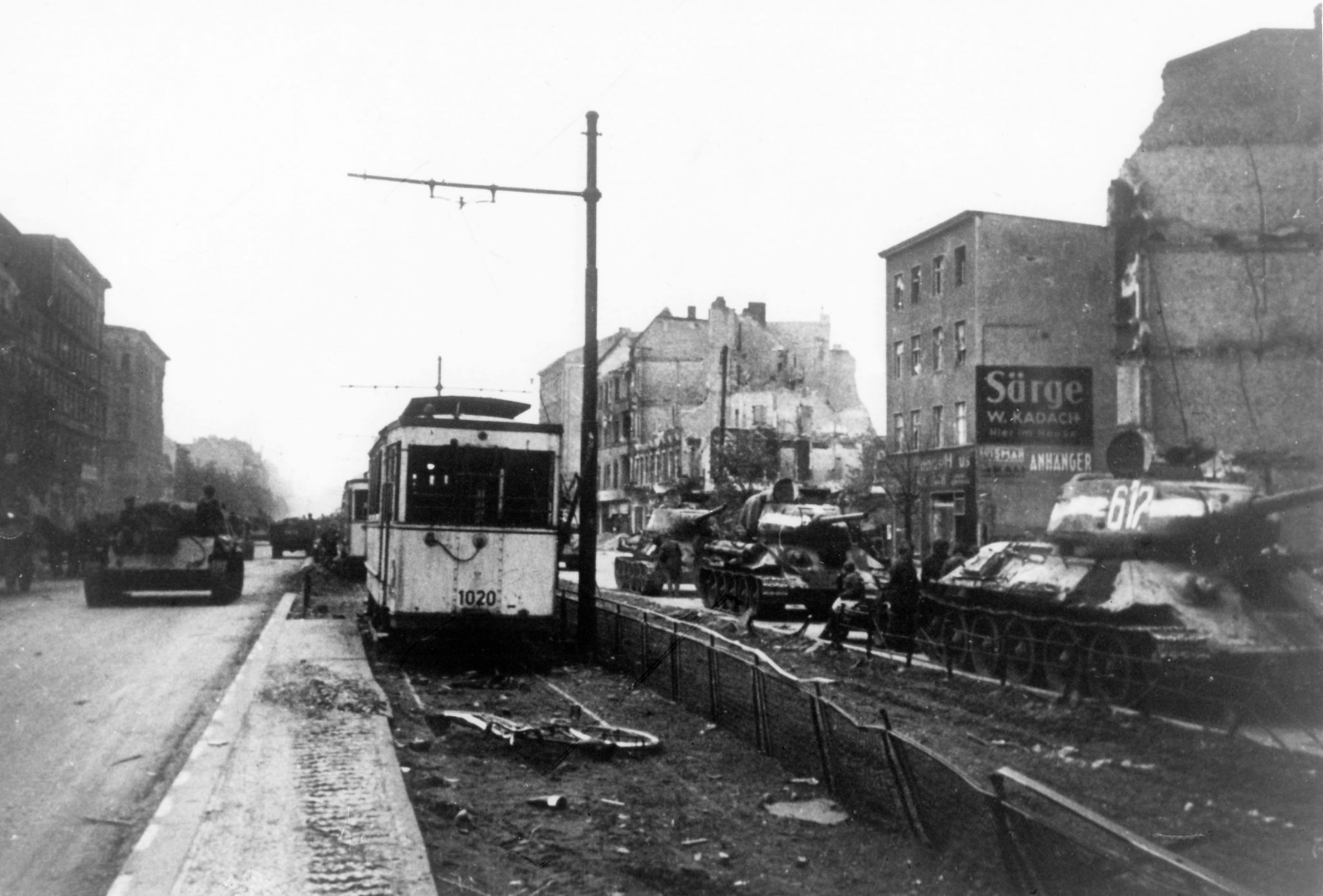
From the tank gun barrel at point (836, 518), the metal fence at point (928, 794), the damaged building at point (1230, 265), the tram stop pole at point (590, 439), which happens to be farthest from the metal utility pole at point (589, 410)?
the damaged building at point (1230, 265)

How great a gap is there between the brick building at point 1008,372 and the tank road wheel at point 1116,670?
2432cm

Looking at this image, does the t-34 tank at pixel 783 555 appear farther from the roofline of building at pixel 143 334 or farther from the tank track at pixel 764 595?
the roofline of building at pixel 143 334

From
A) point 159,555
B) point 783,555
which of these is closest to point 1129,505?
point 783,555

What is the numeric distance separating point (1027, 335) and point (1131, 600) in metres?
29.8

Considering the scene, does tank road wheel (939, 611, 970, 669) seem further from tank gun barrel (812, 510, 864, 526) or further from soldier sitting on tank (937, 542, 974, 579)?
tank gun barrel (812, 510, 864, 526)

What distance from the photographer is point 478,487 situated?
13.8 metres

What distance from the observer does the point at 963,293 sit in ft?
138

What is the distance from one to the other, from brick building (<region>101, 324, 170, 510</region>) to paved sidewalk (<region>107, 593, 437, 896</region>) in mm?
54908

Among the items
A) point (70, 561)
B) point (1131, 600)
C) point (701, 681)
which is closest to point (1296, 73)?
point (1131, 600)

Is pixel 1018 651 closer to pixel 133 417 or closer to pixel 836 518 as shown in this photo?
pixel 836 518

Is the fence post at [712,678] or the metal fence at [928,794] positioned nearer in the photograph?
the metal fence at [928,794]

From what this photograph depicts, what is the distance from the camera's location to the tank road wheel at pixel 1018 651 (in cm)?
1388

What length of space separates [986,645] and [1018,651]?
2.25ft

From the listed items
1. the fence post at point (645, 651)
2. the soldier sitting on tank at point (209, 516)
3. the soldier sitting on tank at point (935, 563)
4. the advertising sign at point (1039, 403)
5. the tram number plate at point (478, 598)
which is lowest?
the fence post at point (645, 651)
